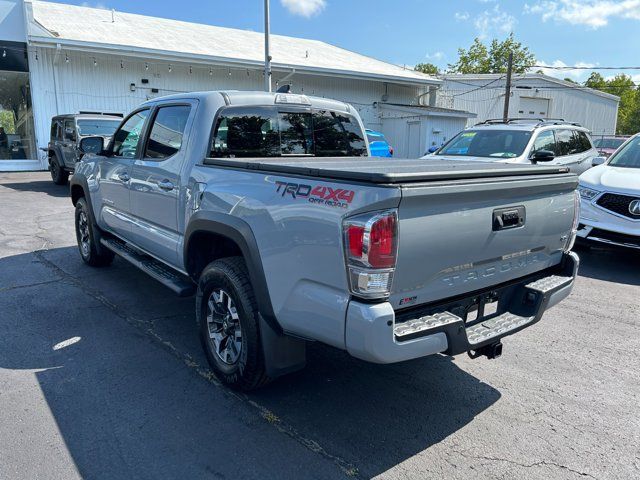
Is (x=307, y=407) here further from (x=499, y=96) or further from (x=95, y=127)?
(x=499, y=96)

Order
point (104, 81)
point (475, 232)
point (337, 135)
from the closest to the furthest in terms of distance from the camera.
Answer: point (475, 232) → point (337, 135) → point (104, 81)

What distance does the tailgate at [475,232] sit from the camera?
8.31 ft

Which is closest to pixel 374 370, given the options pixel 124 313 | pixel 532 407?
pixel 532 407

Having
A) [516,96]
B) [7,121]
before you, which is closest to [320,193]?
[7,121]

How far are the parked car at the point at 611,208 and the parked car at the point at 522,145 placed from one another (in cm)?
119

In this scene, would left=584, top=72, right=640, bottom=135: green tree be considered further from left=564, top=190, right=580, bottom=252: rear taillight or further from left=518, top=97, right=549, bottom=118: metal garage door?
left=564, top=190, right=580, bottom=252: rear taillight

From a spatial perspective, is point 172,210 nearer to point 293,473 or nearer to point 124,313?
point 124,313

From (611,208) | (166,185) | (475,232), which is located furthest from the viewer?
(611,208)

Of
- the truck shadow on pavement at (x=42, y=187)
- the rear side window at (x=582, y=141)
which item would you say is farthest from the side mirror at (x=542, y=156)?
the truck shadow on pavement at (x=42, y=187)

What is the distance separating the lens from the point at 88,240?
6379mm

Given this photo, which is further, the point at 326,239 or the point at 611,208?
the point at 611,208

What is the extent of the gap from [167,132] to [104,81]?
1708 cm

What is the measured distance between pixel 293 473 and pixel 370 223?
4.59 ft

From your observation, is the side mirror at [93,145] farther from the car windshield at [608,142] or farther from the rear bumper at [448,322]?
the car windshield at [608,142]
